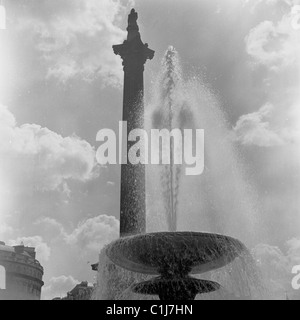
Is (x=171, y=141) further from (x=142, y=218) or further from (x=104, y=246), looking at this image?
(x=104, y=246)

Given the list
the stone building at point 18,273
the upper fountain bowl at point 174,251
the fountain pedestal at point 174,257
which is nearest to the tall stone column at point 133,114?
the fountain pedestal at point 174,257

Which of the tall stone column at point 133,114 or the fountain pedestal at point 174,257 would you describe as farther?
the tall stone column at point 133,114

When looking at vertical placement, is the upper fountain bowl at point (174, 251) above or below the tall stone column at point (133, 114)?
below

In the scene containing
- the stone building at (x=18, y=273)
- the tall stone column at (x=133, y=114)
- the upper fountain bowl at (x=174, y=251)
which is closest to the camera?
the upper fountain bowl at (x=174, y=251)

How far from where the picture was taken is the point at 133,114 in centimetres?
2731

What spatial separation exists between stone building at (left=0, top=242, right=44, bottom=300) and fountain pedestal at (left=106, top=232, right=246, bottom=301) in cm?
4915

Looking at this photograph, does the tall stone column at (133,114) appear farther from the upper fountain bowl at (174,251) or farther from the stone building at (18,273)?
Answer: the stone building at (18,273)

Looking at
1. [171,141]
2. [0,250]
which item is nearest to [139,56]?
[171,141]

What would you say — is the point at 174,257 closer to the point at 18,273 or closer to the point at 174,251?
the point at 174,251

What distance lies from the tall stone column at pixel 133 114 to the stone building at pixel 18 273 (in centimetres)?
3767

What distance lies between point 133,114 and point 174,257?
15.6 metres

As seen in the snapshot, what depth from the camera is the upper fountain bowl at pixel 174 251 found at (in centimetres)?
1212
